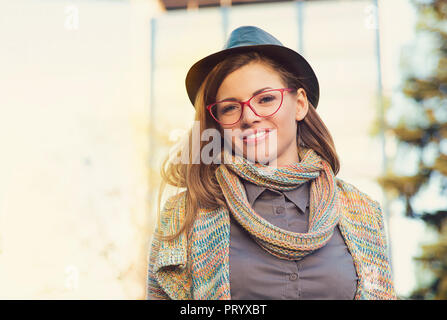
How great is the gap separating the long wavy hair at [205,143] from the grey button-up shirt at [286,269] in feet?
0.29

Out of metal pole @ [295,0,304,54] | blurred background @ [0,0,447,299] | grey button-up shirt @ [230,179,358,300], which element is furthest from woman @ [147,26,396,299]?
metal pole @ [295,0,304,54]

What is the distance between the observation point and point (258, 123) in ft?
2.90

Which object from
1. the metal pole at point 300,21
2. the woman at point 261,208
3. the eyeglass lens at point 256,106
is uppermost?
the metal pole at point 300,21

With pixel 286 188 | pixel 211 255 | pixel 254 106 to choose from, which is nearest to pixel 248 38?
pixel 254 106

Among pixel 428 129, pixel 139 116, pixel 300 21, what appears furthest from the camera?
pixel 139 116

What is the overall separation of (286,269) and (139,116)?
418cm

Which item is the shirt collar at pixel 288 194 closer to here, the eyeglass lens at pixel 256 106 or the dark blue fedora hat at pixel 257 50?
the eyeglass lens at pixel 256 106

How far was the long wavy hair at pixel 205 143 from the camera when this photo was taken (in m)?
0.92

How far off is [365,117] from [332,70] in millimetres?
653

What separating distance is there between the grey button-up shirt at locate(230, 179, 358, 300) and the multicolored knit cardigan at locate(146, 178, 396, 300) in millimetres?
22

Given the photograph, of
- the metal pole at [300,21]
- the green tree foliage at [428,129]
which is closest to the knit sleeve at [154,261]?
the green tree foliage at [428,129]

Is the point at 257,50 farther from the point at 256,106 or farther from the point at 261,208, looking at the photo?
the point at 261,208

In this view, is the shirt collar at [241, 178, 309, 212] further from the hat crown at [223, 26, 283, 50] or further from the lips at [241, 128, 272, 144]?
the hat crown at [223, 26, 283, 50]

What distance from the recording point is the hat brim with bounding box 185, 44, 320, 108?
0.92 m
